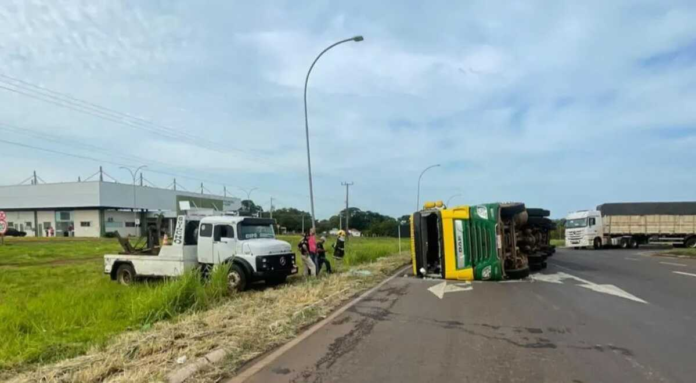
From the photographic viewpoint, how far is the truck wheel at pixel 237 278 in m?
14.1

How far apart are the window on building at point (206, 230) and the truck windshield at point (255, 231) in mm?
925

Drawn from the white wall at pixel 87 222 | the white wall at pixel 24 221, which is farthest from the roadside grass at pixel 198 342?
the white wall at pixel 24 221

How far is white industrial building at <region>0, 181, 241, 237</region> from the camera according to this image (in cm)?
7300

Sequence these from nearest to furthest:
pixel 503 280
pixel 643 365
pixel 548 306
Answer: pixel 643 365
pixel 548 306
pixel 503 280

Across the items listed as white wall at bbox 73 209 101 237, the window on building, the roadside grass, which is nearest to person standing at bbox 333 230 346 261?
the window on building

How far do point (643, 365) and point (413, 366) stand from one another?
8.59 ft

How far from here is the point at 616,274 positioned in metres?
17.0

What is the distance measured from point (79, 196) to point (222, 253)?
67855mm

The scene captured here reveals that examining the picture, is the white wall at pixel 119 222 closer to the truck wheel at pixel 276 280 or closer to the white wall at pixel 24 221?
the white wall at pixel 24 221

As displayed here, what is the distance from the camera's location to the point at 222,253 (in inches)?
583

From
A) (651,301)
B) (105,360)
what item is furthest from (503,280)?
(105,360)

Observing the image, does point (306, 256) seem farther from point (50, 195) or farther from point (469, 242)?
point (50, 195)

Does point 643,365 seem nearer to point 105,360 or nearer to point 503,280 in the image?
point 105,360

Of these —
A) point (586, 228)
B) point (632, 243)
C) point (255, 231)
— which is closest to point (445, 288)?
point (255, 231)
